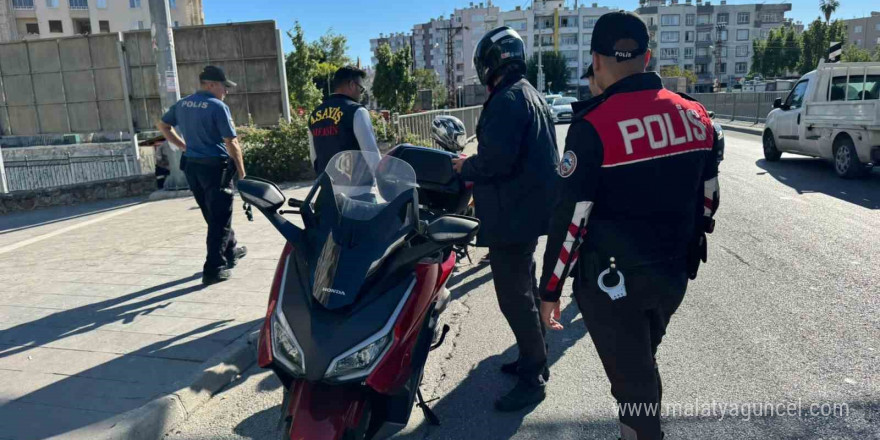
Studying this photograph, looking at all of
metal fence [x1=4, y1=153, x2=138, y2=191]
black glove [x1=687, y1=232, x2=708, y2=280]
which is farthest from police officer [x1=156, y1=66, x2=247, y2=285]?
metal fence [x1=4, y1=153, x2=138, y2=191]

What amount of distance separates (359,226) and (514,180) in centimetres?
102

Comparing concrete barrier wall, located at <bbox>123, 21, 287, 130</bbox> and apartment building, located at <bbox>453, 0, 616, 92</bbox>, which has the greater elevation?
apartment building, located at <bbox>453, 0, 616, 92</bbox>

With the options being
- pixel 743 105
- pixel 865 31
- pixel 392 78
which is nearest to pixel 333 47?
pixel 392 78

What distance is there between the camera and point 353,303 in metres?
2.27

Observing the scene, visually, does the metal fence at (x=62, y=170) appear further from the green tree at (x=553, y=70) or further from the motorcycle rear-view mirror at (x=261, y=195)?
the green tree at (x=553, y=70)

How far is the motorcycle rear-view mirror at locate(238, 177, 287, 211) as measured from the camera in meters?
2.72

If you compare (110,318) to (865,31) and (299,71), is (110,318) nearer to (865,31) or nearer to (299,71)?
(299,71)

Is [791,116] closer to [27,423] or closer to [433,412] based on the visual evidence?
[433,412]

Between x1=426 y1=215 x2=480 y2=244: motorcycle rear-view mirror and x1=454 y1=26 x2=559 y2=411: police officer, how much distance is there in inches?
22.3

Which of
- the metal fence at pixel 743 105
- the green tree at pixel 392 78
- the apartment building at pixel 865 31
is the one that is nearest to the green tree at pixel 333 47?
the green tree at pixel 392 78

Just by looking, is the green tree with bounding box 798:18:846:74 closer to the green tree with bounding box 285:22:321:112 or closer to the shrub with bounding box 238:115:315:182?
the green tree with bounding box 285:22:321:112

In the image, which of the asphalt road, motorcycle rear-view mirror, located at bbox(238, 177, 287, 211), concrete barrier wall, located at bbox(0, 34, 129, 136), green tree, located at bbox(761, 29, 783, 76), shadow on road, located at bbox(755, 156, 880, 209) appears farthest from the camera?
green tree, located at bbox(761, 29, 783, 76)

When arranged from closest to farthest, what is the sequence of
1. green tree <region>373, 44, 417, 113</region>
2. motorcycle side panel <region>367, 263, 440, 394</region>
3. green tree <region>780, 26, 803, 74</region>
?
1. motorcycle side panel <region>367, 263, 440, 394</region>
2. green tree <region>373, 44, 417, 113</region>
3. green tree <region>780, 26, 803, 74</region>

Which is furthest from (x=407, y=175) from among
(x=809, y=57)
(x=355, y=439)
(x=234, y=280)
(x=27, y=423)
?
(x=809, y=57)
